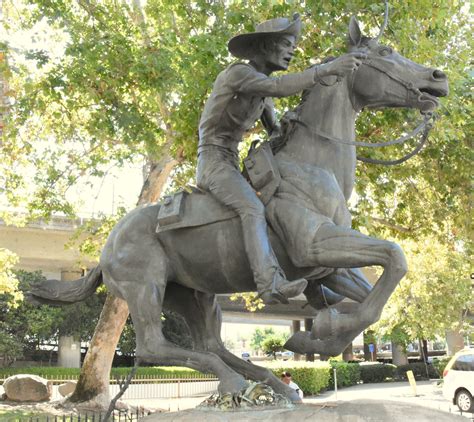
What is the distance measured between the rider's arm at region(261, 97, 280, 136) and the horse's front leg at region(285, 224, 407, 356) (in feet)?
4.41

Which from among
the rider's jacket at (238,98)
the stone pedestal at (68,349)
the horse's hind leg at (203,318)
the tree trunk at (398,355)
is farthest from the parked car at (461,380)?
the tree trunk at (398,355)

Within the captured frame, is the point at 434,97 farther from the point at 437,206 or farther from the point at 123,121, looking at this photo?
the point at 437,206

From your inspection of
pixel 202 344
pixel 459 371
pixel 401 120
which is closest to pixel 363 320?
pixel 202 344

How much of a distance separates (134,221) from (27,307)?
80.4 feet

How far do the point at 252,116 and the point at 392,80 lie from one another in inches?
46.9

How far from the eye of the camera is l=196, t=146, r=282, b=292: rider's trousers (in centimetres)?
454

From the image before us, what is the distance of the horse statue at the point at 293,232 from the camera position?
4.71 metres

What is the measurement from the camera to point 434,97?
4977 millimetres

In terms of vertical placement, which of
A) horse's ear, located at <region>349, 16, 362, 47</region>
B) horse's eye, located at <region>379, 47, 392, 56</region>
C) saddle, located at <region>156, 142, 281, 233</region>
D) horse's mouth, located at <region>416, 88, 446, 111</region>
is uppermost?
horse's ear, located at <region>349, 16, 362, 47</region>

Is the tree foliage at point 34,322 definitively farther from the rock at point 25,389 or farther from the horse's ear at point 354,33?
the horse's ear at point 354,33

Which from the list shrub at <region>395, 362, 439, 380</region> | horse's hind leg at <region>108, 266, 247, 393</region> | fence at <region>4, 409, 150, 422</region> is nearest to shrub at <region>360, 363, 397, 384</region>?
shrub at <region>395, 362, 439, 380</region>

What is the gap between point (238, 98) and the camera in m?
5.13

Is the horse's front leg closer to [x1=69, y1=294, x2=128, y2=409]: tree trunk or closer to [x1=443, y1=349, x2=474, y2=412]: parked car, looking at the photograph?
[x1=69, y1=294, x2=128, y2=409]: tree trunk

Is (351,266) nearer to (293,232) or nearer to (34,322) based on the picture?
Result: (293,232)
